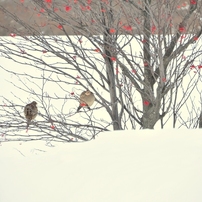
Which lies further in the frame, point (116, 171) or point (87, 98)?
point (87, 98)

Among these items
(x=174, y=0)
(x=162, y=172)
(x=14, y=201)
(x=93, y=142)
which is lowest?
(x=14, y=201)

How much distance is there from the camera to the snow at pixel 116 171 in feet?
6.97

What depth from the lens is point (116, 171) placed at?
2.37m

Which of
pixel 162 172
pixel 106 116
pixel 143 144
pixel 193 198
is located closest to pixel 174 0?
pixel 143 144

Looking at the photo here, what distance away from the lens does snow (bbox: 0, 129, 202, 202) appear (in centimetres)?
212

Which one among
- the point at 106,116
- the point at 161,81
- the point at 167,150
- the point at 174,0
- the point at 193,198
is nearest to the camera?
the point at 193,198

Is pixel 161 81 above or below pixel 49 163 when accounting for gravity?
above

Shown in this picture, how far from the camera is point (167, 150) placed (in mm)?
2514

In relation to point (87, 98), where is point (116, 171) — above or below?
below

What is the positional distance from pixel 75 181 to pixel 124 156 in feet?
1.17

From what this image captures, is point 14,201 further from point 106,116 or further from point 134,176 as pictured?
point 106,116

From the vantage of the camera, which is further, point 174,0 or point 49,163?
point 174,0

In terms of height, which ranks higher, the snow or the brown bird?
the brown bird

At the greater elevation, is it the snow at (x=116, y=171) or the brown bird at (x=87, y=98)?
the brown bird at (x=87, y=98)
